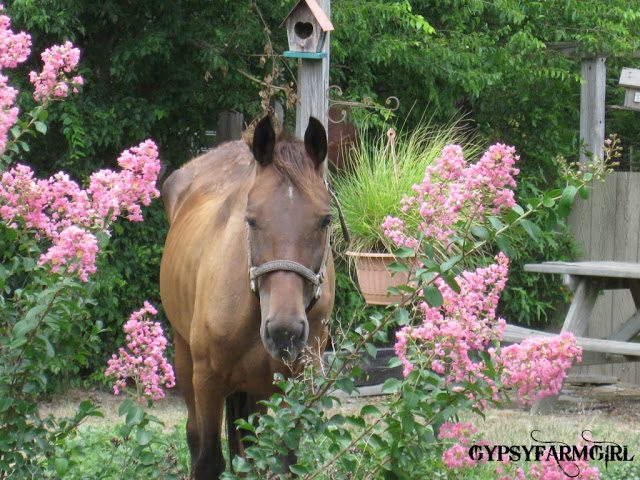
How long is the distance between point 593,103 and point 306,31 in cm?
408

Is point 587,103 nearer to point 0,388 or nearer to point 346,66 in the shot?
point 346,66

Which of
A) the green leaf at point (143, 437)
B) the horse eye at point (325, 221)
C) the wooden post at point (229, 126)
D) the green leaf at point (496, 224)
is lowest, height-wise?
the green leaf at point (143, 437)

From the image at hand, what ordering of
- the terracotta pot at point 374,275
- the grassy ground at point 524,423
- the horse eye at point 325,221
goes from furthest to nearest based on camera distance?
the terracotta pot at point 374,275 → the grassy ground at point 524,423 → the horse eye at point 325,221

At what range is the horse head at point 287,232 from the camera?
2779mm

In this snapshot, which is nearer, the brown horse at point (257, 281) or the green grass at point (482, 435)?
the brown horse at point (257, 281)

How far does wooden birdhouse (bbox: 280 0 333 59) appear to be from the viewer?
4.88 meters

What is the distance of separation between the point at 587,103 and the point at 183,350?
5.06 m

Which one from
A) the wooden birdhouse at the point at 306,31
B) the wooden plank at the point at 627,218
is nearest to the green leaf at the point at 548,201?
the wooden birdhouse at the point at 306,31

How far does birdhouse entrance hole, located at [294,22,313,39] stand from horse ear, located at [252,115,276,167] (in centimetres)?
184

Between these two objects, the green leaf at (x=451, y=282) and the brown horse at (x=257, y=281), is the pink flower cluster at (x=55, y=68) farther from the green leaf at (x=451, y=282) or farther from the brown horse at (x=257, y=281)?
the green leaf at (x=451, y=282)

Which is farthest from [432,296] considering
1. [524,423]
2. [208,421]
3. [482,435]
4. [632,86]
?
[632,86]

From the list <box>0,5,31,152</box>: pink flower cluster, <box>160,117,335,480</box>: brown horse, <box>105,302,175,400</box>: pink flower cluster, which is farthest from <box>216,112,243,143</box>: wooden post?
<box>0,5,31,152</box>: pink flower cluster

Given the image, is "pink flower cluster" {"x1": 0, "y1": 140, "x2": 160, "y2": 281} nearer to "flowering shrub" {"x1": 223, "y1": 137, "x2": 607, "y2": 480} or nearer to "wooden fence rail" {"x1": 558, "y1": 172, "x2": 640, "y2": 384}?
"flowering shrub" {"x1": 223, "y1": 137, "x2": 607, "y2": 480}

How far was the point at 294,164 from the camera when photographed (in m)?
3.15
